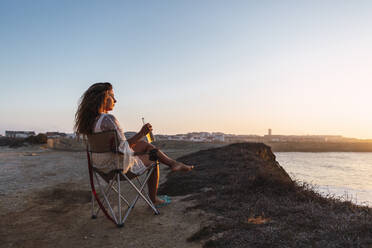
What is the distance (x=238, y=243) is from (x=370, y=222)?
4.10ft

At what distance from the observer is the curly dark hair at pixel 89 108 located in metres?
3.38

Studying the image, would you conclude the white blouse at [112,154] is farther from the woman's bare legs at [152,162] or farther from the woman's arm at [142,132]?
the woman's bare legs at [152,162]

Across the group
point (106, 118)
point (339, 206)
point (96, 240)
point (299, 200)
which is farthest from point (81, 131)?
point (339, 206)

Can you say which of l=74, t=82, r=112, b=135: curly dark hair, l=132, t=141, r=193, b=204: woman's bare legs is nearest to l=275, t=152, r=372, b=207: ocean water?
l=132, t=141, r=193, b=204: woman's bare legs

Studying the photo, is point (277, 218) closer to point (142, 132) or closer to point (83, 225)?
point (142, 132)

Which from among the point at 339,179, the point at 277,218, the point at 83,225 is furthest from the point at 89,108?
the point at 339,179

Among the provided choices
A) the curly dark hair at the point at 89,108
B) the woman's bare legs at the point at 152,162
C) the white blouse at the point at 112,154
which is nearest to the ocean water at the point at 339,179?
the woman's bare legs at the point at 152,162

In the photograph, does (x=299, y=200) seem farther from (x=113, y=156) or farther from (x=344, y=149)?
(x=344, y=149)

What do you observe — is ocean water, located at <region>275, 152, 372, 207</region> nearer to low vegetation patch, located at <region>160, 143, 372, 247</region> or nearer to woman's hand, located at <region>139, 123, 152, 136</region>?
low vegetation patch, located at <region>160, 143, 372, 247</region>

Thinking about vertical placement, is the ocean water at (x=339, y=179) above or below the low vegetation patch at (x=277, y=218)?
below

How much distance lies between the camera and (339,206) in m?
3.33

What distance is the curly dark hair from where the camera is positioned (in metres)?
3.38

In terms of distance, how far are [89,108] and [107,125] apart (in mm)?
382

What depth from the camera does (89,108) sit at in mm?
3393
